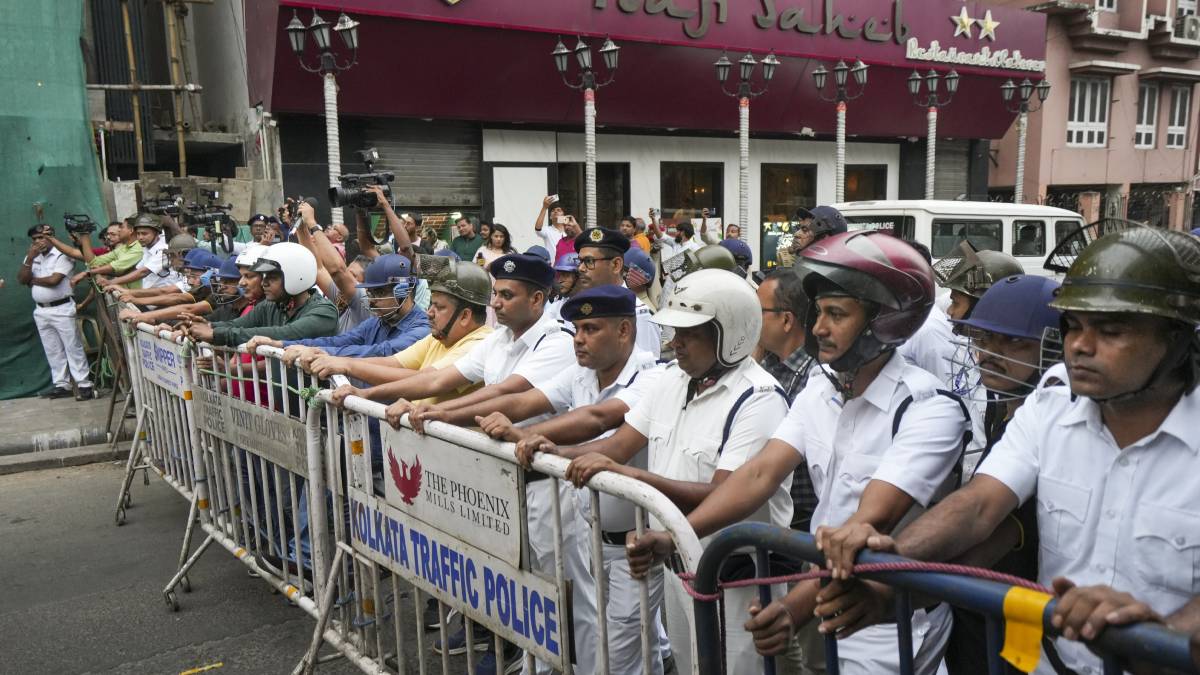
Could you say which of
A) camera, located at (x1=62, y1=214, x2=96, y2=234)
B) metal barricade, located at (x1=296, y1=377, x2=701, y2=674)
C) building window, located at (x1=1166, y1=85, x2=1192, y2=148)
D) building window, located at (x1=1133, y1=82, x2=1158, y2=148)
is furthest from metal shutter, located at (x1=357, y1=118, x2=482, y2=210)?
building window, located at (x1=1166, y1=85, x2=1192, y2=148)

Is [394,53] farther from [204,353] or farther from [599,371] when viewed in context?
[599,371]

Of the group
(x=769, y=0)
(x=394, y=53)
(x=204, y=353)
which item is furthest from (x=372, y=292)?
(x=769, y=0)

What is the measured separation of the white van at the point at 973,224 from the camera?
33.2 ft

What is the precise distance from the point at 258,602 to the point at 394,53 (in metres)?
11.0

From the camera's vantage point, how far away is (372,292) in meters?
4.91

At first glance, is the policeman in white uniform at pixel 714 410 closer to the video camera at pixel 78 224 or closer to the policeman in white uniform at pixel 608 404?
the policeman in white uniform at pixel 608 404

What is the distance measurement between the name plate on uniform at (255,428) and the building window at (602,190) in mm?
12740

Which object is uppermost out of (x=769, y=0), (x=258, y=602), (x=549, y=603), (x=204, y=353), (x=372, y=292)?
(x=769, y=0)

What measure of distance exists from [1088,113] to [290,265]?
84.0ft

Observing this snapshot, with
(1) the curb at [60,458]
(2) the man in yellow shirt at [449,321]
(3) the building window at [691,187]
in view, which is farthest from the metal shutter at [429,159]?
(2) the man in yellow shirt at [449,321]

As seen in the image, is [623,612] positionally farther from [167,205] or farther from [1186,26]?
[1186,26]

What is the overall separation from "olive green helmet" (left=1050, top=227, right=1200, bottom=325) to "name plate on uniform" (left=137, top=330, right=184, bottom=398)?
472 cm

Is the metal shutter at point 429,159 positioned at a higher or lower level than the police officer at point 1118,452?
higher

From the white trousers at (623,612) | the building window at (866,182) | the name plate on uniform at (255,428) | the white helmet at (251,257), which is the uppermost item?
the building window at (866,182)
